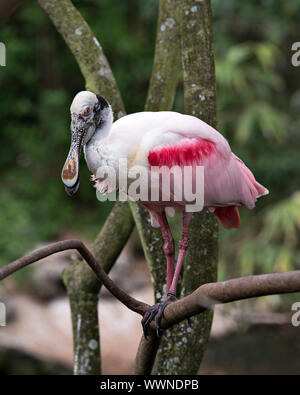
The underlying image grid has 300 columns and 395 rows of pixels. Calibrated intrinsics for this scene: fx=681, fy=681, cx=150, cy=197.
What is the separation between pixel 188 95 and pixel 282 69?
6234mm

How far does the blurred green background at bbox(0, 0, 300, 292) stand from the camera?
6711 mm

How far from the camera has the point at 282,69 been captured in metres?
8.54

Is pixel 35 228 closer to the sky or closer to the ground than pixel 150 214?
closer to the sky

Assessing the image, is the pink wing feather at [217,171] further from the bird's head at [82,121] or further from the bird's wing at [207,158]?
the bird's head at [82,121]

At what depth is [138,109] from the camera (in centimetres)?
831

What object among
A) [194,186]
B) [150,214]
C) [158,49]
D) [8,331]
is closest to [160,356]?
[150,214]

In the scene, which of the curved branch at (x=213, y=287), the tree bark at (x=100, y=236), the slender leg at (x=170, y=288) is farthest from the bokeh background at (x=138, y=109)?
the curved branch at (x=213, y=287)

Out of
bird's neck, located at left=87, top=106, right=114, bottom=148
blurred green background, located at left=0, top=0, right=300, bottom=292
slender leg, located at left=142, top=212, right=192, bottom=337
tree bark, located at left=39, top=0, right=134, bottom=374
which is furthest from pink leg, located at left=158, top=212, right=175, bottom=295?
blurred green background, located at left=0, top=0, right=300, bottom=292

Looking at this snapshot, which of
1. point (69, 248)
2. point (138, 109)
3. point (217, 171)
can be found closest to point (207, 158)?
point (217, 171)

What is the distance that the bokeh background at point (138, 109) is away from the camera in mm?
6348

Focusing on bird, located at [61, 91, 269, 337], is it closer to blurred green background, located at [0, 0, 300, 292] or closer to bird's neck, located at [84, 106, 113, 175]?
bird's neck, located at [84, 106, 113, 175]

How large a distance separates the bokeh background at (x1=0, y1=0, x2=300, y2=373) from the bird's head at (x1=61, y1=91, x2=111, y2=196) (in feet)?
11.9

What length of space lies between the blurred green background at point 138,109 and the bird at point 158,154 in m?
3.80

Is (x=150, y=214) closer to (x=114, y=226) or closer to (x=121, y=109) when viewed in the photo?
(x=114, y=226)
